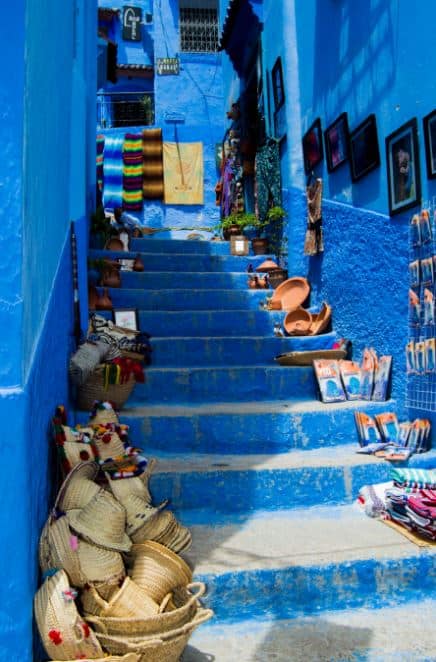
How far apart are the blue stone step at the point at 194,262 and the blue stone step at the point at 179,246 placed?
61cm

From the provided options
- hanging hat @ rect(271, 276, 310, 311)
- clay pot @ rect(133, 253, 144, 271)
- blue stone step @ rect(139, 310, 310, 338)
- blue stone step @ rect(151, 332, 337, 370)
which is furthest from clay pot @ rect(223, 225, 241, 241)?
blue stone step @ rect(151, 332, 337, 370)

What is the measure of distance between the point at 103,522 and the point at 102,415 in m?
1.06

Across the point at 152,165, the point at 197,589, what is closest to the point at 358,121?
the point at 197,589

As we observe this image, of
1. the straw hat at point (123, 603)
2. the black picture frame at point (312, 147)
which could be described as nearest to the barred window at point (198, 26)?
the black picture frame at point (312, 147)

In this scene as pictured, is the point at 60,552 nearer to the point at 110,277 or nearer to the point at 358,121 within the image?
the point at 358,121

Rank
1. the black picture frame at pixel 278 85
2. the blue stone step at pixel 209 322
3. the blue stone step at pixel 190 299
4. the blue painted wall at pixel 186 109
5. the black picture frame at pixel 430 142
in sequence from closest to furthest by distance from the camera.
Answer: the black picture frame at pixel 430 142 < the blue stone step at pixel 209 322 < the blue stone step at pixel 190 299 < the black picture frame at pixel 278 85 < the blue painted wall at pixel 186 109

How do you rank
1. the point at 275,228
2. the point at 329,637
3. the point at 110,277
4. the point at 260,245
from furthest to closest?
the point at 260,245, the point at 275,228, the point at 110,277, the point at 329,637

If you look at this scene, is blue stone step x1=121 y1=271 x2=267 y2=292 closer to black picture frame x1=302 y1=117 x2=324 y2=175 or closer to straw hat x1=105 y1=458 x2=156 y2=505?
black picture frame x1=302 y1=117 x2=324 y2=175

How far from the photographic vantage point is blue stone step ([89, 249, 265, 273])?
7645mm

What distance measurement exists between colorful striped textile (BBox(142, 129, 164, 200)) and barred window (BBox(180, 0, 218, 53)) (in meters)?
3.37

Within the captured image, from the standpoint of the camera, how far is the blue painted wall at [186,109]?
13906mm

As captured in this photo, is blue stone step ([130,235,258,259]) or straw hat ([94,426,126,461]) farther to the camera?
blue stone step ([130,235,258,259])

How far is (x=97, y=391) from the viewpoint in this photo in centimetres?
424

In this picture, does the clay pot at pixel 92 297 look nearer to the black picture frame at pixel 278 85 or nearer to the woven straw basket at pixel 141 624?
the black picture frame at pixel 278 85
